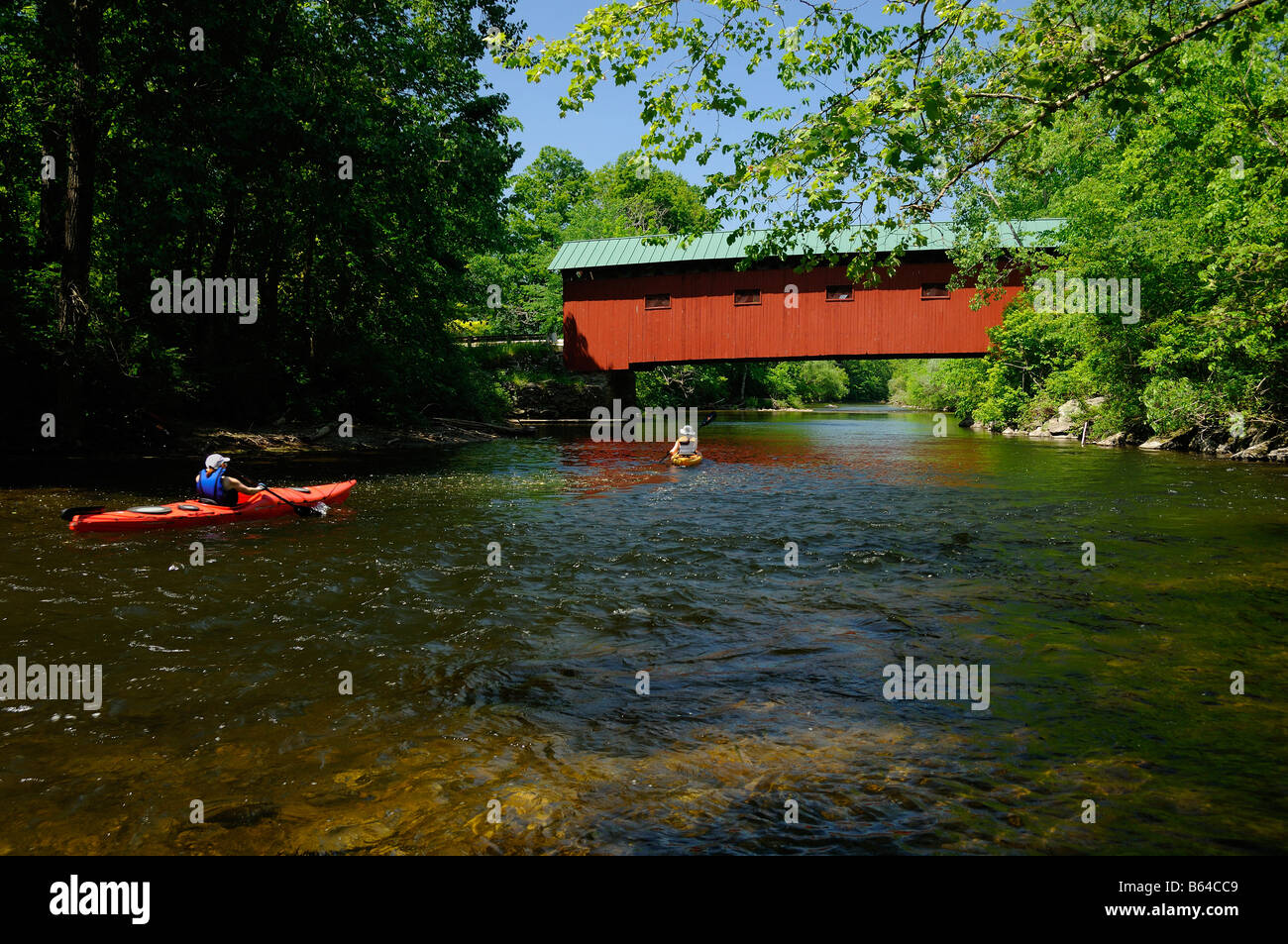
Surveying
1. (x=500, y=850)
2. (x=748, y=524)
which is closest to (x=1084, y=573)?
(x=748, y=524)

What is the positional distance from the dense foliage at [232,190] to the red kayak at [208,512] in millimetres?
7012

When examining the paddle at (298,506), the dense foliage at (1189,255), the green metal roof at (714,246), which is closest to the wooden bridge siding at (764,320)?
the green metal roof at (714,246)

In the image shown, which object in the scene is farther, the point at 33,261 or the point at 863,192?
the point at 33,261

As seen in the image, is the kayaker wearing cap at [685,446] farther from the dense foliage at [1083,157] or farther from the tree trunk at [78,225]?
the tree trunk at [78,225]

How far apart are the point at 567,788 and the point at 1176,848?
9.27ft

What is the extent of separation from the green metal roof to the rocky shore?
6.37 meters

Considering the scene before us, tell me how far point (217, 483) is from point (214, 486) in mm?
62

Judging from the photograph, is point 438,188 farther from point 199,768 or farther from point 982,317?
point 982,317

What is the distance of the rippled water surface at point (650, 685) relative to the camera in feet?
11.8

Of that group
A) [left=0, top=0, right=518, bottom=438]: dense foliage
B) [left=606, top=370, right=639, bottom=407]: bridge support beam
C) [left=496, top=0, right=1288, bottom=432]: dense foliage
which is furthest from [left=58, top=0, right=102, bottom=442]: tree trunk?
[left=606, top=370, right=639, bottom=407]: bridge support beam

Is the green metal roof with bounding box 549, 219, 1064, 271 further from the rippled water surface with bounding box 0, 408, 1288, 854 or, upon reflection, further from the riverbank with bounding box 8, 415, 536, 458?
the rippled water surface with bounding box 0, 408, 1288, 854

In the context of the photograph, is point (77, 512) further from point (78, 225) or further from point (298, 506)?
point (78, 225)

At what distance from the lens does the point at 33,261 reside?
58.6ft

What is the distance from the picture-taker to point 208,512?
1091 cm
